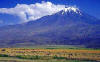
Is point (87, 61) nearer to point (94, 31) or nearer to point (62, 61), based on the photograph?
point (62, 61)

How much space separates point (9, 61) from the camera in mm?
43719

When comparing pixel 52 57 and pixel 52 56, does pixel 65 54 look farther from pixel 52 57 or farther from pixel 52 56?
pixel 52 57

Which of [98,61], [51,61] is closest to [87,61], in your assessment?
[98,61]

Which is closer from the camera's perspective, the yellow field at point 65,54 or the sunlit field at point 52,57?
the sunlit field at point 52,57

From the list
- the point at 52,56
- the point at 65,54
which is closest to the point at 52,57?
the point at 52,56

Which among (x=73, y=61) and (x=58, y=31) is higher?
(x=58, y=31)

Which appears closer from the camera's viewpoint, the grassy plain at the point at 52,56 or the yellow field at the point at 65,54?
the grassy plain at the point at 52,56

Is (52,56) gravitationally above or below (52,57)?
above

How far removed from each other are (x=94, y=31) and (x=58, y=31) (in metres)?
26.0

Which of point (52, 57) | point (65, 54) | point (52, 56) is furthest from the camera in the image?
point (65, 54)

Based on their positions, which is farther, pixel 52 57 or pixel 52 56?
pixel 52 56

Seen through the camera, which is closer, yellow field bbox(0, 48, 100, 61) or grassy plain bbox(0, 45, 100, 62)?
grassy plain bbox(0, 45, 100, 62)

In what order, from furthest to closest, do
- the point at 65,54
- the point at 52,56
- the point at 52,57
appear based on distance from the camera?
1. the point at 65,54
2. the point at 52,56
3. the point at 52,57

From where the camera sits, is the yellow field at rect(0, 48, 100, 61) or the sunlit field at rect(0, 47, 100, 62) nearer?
the sunlit field at rect(0, 47, 100, 62)
